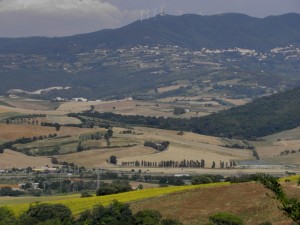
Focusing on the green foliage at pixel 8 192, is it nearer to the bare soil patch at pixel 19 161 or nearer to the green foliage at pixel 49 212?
the bare soil patch at pixel 19 161

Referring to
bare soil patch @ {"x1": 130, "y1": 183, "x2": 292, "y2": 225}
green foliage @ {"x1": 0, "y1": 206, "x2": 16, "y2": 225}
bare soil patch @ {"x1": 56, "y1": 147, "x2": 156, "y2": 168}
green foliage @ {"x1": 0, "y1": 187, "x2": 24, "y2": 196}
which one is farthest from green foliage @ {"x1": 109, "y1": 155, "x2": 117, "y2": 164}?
green foliage @ {"x1": 0, "y1": 206, "x2": 16, "y2": 225}

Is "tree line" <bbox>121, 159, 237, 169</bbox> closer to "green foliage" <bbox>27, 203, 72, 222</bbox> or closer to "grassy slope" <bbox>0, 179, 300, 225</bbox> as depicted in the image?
"grassy slope" <bbox>0, 179, 300, 225</bbox>

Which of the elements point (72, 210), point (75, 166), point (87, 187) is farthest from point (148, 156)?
point (72, 210)

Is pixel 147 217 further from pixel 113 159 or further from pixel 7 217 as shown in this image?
pixel 113 159

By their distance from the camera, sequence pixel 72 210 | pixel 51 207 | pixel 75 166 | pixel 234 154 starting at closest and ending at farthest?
pixel 51 207 < pixel 72 210 < pixel 75 166 < pixel 234 154

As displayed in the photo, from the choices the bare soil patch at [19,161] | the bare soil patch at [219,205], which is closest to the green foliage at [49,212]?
the bare soil patch at [219,205]

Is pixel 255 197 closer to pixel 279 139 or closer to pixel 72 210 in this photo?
pixel 72 210

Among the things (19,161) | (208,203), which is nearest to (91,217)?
(208,203)

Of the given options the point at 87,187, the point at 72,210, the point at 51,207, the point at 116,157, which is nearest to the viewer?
the point at 51,207

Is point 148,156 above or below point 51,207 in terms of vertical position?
below
